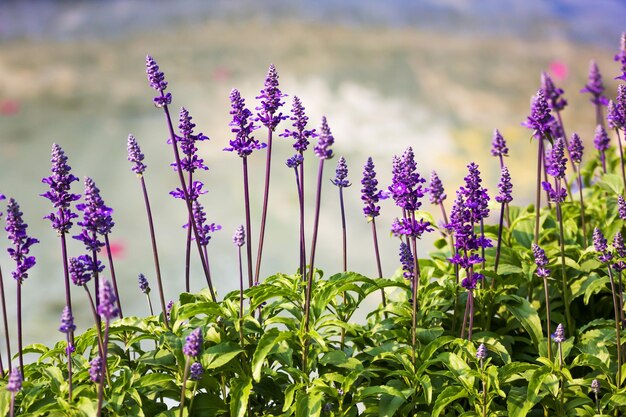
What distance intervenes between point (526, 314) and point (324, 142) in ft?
4.12

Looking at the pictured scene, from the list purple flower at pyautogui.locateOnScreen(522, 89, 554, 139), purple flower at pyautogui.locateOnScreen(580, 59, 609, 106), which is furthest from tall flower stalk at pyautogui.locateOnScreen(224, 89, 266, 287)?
purple flower at pyautogui.locateOnScreen(580, 59, 609, 106)

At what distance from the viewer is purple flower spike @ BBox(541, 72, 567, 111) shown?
15.6 feet

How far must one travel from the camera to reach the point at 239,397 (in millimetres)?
3021

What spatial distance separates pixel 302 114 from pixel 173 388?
108 cm

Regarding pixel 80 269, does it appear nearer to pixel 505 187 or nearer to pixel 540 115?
pixel 505 187

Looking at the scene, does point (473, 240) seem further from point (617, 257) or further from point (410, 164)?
point (617, 257)

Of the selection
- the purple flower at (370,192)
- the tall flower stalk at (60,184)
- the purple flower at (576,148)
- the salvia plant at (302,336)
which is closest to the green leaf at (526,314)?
the salvia plant at (302,336)

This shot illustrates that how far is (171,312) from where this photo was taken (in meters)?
3.31

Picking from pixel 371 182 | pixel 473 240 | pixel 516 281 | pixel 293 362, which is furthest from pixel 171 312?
pixel 516 281

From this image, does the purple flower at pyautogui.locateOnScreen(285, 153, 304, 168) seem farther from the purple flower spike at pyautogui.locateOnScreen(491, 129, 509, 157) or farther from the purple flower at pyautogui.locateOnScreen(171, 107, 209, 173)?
the purple flower spike at pyautogui.locateOnScreen(491, 129, 509, 157)

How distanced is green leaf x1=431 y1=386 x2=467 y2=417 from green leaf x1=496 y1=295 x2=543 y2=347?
Result: 0.53 metres

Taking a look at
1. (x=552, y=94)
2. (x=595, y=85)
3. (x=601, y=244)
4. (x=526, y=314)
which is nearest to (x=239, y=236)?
(x=526, y=314)

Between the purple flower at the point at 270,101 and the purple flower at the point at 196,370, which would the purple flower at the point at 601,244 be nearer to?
the purple flower at the point at 270,101

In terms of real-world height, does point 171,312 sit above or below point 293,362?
above
